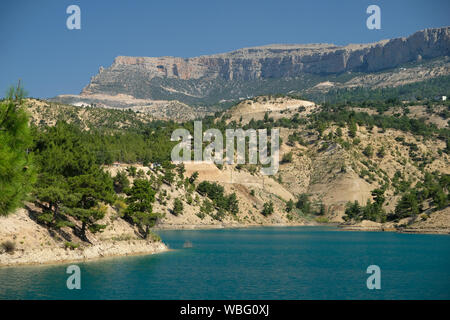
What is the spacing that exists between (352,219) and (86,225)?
322 ft

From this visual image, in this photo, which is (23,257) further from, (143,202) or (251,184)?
(251,184)

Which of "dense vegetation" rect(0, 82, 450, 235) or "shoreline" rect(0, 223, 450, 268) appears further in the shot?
"shoreline" rect(0, 223, 450, 268)

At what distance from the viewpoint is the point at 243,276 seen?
49906 mm

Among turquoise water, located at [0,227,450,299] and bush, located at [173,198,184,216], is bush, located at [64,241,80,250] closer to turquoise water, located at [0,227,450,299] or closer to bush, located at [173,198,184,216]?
turquoise water, located at [0,227,450,299]

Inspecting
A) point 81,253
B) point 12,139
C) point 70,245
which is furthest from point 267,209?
point 12,139

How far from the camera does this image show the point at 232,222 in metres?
139

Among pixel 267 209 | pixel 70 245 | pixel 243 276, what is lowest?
pixel 267 209

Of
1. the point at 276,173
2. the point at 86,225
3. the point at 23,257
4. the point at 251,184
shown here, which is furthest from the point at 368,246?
the point at 276,173

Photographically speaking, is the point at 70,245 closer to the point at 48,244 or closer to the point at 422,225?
the point at 48,244

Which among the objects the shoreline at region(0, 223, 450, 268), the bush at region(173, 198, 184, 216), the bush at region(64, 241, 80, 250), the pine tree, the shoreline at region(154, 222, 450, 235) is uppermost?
the pine tree

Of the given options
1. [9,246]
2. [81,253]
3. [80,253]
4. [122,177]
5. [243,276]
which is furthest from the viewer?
[122,177]

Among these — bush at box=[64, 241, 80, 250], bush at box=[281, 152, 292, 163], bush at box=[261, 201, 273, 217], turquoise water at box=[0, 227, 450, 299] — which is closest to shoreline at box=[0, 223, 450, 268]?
bush at box=[64, 241, 80, 250]

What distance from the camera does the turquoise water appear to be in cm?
4031

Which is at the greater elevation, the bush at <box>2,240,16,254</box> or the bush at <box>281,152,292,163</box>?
the bush at <box>281,152,292,163</box>
